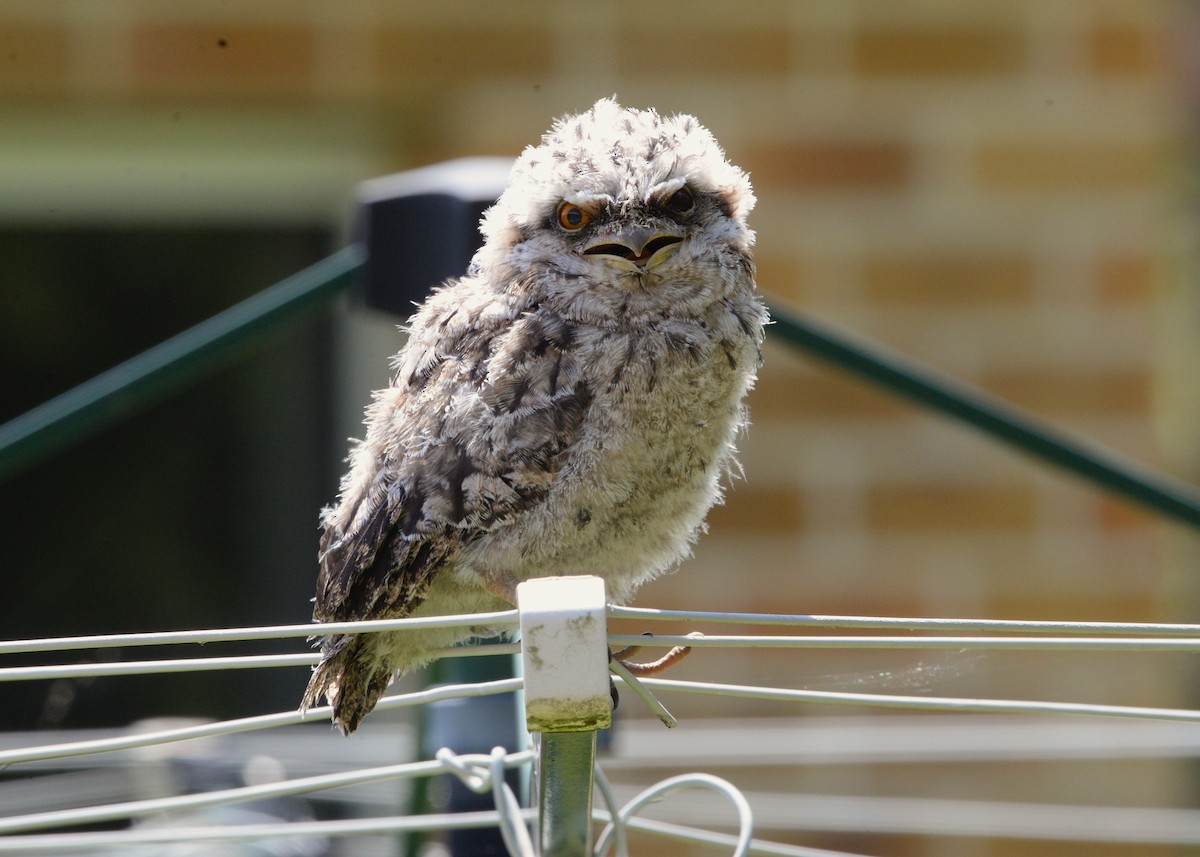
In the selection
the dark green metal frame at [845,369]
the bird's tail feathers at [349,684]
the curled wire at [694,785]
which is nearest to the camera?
the curled wire at [694,785]

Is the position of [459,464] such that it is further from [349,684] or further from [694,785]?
[694,785]

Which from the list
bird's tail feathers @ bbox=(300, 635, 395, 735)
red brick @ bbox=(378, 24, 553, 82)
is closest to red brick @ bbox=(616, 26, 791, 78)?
red brick @ bbox=(378, 24, 553, 82)

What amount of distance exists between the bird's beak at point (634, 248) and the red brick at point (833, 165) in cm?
162

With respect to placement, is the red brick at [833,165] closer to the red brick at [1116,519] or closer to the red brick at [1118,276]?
the red brick at [1118,276]

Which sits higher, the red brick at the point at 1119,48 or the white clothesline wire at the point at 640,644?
the red brick at the point at 1119,48

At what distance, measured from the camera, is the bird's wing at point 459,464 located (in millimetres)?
1767

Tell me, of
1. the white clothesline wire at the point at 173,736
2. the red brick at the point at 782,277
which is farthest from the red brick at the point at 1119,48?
the white clothesline wire at the point at 173,736

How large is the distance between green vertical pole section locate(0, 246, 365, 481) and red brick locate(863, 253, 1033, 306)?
1781mm

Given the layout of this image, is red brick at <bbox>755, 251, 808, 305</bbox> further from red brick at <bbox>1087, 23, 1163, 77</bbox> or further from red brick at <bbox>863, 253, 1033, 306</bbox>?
red brick at <bbox>1087, 23, 1163, 77</bbox>

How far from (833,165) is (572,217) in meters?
1.69

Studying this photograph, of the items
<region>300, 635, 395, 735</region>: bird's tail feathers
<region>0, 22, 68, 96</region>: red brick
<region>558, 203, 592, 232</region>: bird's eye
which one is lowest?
<region>300, 635, 395, 735</region>: bird's tail feathers

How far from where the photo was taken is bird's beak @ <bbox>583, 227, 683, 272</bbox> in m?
1.84

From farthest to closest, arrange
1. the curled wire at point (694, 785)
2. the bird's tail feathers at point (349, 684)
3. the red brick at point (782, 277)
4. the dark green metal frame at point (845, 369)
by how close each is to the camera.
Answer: the red brick at point (782, 277), the dark green metal frame at point (845, 369), the bird's tail feathers at point (349, 684), the curled wire at point (694, 785)

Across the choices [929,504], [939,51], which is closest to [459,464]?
[929,504]
